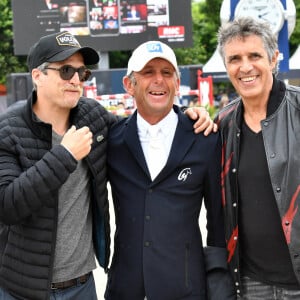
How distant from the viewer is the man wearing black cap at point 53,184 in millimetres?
2660

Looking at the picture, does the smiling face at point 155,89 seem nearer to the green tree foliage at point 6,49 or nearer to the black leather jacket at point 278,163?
the black leather jacket at point 278,163

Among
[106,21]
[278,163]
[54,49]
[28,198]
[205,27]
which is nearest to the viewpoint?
[28,198]

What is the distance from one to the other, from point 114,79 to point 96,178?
15608 mm

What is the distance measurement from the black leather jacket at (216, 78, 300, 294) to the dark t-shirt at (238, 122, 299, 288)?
5cm

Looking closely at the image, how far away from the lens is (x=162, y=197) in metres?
2.97

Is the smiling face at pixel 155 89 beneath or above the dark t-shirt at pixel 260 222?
above

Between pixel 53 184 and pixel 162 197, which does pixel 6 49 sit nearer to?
pixel 162 197

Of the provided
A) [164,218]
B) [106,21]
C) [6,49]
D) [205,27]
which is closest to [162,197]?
[164,218]

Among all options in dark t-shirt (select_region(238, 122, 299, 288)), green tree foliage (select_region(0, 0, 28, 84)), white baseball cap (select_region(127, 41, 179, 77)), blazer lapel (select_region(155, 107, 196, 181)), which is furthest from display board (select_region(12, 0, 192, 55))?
dark t-shirt (select_region(238, 122, 299, 288))

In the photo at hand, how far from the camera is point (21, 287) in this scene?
9.25 ft

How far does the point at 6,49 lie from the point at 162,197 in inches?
1130

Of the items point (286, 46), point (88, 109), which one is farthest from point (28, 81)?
point (88, 109)

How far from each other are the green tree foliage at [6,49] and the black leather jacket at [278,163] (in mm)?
27361

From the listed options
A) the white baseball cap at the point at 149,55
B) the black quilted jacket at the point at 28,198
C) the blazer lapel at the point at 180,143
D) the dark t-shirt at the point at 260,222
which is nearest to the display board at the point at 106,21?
the white baseball cap at the point at 149,55
